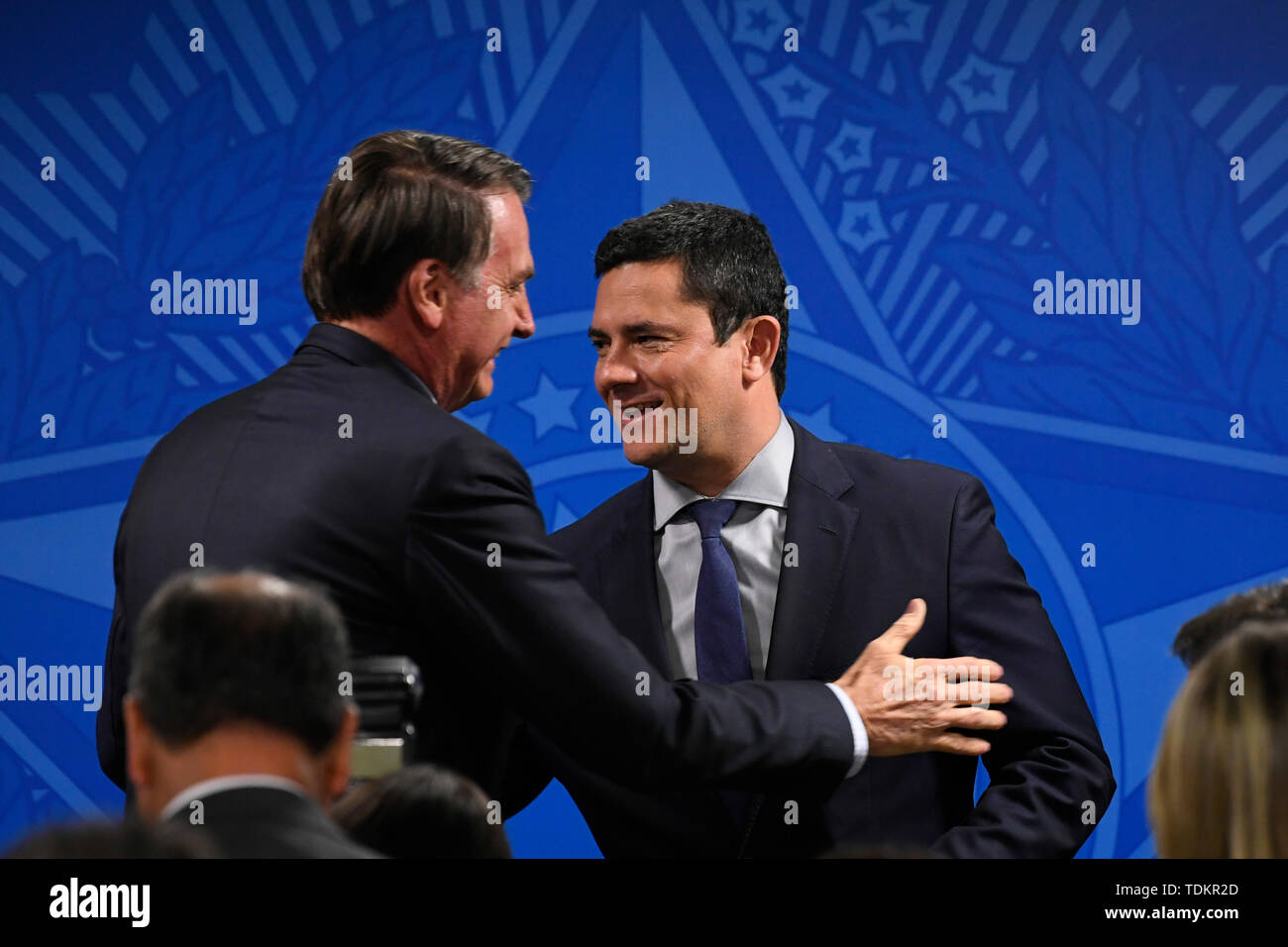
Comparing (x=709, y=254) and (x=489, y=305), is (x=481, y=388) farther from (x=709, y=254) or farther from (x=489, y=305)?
(x=709, y=254)

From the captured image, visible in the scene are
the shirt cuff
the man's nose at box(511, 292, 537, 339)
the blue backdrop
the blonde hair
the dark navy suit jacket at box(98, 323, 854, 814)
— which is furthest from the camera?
the blue backdrop

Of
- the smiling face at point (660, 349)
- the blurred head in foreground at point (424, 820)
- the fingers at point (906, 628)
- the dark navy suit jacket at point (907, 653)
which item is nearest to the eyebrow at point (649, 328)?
the smiling face at point (660, 349)

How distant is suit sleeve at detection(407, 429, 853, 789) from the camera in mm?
1815

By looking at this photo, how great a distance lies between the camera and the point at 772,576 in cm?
242

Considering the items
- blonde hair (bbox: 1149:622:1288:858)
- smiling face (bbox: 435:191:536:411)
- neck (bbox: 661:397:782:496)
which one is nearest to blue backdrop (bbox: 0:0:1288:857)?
neck (bbox: 661:397:782:496)

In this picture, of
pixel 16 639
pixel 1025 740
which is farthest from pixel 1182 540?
pixel 16 639

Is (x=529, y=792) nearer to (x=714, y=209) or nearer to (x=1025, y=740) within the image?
(x=1025, y=740)

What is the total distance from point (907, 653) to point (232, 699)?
4.24 ft

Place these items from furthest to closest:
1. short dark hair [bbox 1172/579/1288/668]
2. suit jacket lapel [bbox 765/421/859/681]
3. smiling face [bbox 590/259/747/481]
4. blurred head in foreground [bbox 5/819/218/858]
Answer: smiling face [bbox 590/259/747/481] < suit jacket lapel [bbox 765/421/859/681] < short dark hair [bbox 1172/579/1288/668] < blurred head in foreground [bbox 5/819/218/858]

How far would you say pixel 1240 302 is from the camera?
361cm

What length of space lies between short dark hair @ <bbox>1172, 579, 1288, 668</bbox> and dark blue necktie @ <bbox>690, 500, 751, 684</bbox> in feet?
2.50

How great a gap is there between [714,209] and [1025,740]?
115cm

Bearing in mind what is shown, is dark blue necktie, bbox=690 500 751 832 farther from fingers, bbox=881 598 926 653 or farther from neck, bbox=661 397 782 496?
fingers, bbox=881 598 926 653

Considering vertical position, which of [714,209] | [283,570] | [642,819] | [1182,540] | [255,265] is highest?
[255,265]
